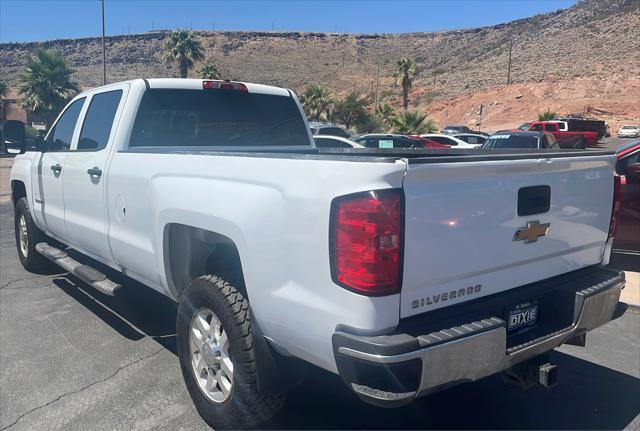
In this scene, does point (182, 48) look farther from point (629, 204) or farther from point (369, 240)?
point (369, 240)

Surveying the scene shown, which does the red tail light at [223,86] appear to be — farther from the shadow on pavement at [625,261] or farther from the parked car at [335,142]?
the parked car at [335,142]

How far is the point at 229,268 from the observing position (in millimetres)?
3256

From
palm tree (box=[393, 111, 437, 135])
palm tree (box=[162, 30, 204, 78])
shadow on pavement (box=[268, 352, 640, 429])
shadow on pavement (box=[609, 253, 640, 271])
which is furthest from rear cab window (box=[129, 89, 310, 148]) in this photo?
palm tree (box=[162, 30, 204, 78])

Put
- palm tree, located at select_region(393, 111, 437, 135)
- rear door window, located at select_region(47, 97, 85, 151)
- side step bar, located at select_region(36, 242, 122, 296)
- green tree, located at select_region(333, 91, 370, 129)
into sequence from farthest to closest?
green tree, located at select_region(333, 91, 370, 129)
palm tree, located at select_region(393, 111, 437, 135)
rear door window, located at select_region(47, 97, 85, 151)
side step bar, located at select_region(36, 242, 122, 296)

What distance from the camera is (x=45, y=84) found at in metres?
34.8

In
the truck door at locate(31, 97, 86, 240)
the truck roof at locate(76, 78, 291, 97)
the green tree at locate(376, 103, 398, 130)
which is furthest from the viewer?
the green tree at locate(376, 103, 398, 130)

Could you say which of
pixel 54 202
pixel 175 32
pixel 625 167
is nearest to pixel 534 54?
pixel 175 32

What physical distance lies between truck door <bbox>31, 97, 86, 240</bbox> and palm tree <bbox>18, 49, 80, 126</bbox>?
3254 cm

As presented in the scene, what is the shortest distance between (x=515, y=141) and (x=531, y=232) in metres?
10.8

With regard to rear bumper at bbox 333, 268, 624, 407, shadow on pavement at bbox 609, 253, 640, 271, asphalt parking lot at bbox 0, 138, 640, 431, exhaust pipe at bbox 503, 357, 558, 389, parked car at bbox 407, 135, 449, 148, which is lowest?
asphalt parking lot at bbox 0, 138, 640, 431

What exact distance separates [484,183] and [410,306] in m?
0.69

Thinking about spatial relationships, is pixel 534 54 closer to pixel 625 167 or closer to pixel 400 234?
pixel 625 167

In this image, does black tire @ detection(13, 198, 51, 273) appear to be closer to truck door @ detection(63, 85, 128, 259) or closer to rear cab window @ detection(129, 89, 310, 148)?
truck door @ detection(63, 85, 128, 259)

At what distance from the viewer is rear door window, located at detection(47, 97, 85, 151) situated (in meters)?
5.18
